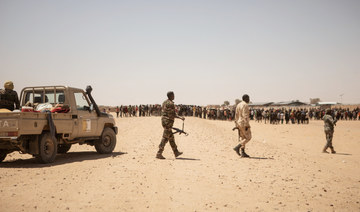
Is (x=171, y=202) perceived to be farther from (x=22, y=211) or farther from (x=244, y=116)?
(x=244, y=116)

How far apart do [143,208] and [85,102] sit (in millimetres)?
6609

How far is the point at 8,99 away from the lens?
909cm

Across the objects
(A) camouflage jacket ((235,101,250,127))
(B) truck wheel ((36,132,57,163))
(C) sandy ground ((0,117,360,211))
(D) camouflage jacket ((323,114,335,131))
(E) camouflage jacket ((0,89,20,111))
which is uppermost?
(E) camouflage jacket ((0,89,20,111))

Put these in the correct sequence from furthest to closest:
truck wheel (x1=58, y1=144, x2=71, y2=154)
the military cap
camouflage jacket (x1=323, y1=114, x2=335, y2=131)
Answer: camouflage jacket (x1=323, y1=114, x2=335, y2=131), truck wheel (x1=58, y1=144, x2=71, y2=154), the military cap

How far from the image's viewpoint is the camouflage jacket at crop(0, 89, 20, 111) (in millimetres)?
8977

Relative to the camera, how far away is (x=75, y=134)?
32.0 feet

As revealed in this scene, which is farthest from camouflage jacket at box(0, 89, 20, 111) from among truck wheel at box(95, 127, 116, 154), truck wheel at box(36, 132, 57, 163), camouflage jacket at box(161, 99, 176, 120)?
camouflage jacket at box(161, 99, 176, 120)

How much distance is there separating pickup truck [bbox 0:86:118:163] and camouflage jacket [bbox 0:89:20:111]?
0.37 metres

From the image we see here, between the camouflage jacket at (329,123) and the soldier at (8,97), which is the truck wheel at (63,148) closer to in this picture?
the soldier at (8,97)

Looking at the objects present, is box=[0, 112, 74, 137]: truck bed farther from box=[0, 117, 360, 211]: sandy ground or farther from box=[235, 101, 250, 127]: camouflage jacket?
box=[235, 101, 250, 127]: camouflage jacket

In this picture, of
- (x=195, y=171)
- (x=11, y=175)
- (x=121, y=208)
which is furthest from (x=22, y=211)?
(x=195, y=171)

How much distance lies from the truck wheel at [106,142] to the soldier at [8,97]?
2954 mm

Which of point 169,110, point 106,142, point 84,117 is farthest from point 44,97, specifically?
point 169,110

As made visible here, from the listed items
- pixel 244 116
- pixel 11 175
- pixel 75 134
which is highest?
pixel 244 116
